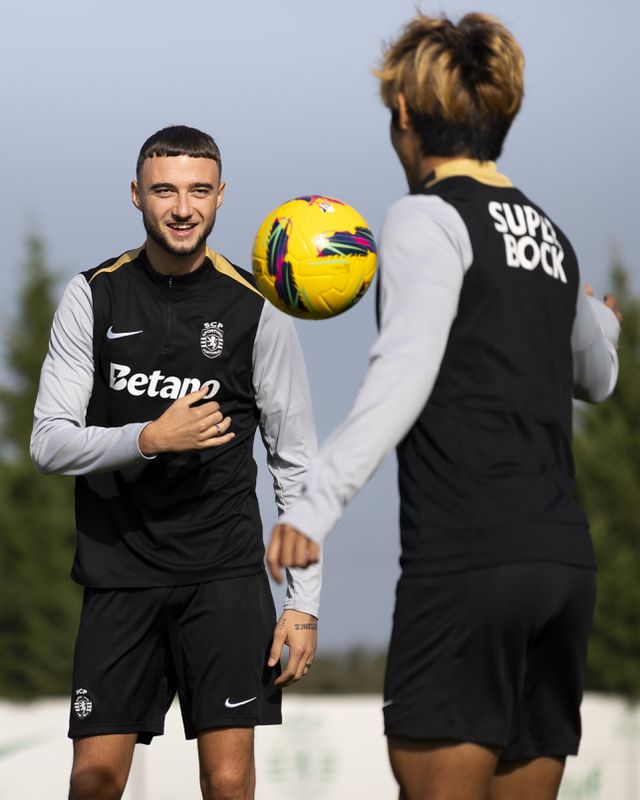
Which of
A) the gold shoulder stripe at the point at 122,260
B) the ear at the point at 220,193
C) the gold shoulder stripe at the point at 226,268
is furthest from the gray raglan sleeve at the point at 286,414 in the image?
the gold shoulder stripe at the point at 122,260

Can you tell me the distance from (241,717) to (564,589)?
2.22 m

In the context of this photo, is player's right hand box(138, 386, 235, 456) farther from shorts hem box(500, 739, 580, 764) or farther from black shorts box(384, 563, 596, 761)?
shorts hem box(500, 739, 580, 764)

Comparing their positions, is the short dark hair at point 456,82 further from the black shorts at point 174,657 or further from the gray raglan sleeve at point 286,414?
the black shorts at point 174,657

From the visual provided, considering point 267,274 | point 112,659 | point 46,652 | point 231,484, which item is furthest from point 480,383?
point 46,652

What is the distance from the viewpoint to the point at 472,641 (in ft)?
10.9

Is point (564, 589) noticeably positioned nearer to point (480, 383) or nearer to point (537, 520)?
point (537, 520)

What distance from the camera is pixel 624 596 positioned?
55.8 ft

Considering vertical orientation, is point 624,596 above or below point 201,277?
below

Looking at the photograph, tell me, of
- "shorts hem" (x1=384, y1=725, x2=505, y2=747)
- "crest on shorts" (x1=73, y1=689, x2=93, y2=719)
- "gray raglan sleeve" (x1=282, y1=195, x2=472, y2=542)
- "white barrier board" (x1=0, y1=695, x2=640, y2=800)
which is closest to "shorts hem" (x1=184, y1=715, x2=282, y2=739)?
"crest on shorts" (x1=73, y1=689, x2=93, y2=719)

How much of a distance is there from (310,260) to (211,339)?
2.53 feet

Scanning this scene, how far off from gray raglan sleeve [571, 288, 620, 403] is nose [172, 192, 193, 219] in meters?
1.82

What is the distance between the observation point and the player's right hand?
4629mm

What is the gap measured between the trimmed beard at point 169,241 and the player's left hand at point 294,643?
1.40 metres

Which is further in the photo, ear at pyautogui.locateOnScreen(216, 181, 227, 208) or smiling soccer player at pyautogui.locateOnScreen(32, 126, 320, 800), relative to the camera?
ear at pyautogui.locateOnScreen(216, 181, 227, 208)
